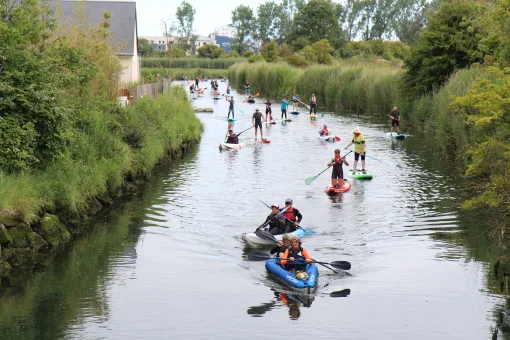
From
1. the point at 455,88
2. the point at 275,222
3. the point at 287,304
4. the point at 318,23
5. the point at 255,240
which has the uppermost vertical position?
the point at 318,23

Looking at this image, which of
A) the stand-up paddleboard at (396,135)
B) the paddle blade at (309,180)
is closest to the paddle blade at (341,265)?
the paddle blade at (309,180)

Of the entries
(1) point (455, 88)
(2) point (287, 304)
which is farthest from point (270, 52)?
(2) point (287, 304)

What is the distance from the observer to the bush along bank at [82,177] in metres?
17.9

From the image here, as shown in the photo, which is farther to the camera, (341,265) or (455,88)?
(455,88)

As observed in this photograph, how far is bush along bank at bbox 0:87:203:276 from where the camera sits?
17.9m

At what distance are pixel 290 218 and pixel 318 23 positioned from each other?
10085cm

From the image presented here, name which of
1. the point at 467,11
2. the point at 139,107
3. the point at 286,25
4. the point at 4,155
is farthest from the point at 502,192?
the point at 286,25

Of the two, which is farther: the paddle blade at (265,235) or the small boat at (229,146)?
the small boat at (229,146)

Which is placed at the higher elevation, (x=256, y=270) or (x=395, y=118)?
(x=395, y=118)

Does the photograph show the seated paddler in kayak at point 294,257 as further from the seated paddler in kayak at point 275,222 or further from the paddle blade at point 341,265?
the seated paddler in kayak at point 275,222

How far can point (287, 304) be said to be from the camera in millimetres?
15359

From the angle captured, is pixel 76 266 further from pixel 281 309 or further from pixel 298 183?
pixel 298 183

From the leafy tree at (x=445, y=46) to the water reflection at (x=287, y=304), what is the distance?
29.9 meters

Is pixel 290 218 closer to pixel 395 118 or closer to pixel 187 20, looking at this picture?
pixel 395 118
